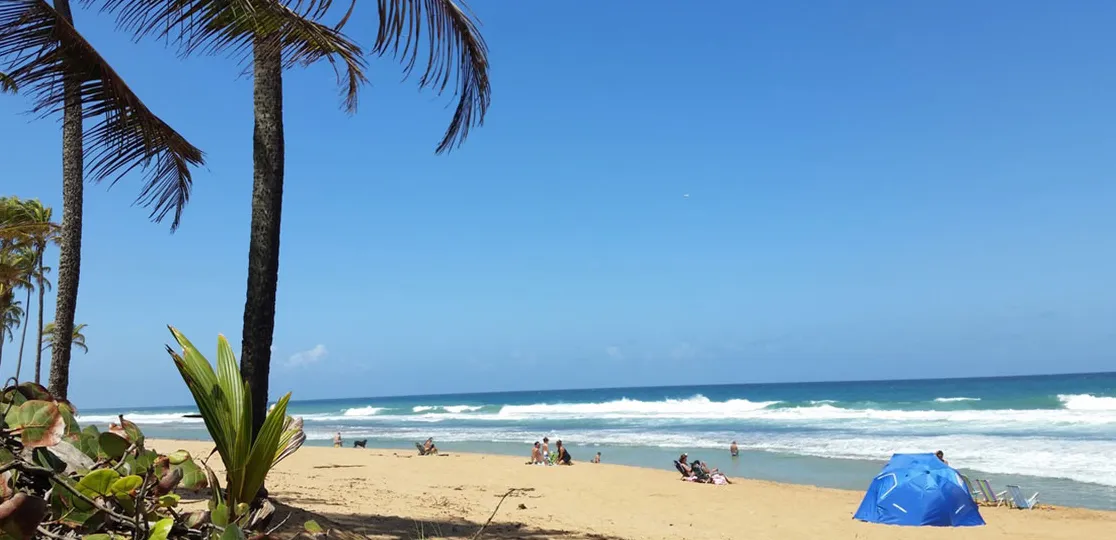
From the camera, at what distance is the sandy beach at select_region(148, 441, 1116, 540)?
8.73 m

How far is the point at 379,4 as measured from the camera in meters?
3.93

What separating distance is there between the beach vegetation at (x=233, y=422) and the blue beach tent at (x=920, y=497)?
37.0ft

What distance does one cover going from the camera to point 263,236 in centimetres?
602

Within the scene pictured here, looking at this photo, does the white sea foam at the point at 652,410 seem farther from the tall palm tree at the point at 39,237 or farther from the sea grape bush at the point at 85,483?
the sea grape bush at the point at 85,483

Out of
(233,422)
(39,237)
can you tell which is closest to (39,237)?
(39,237)

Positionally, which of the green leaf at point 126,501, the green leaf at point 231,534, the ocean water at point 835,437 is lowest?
the ocean water at point 835,437

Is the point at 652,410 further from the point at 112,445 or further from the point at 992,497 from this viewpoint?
the point at 112,445

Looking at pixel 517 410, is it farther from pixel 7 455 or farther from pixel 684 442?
pixel 7 455

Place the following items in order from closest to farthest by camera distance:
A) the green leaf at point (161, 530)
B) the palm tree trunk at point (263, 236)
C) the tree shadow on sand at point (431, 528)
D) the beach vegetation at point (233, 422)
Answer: the green leaf at point (161, 530) < the beach vegetation at point (233, 422) < the palm tree trunk at point (263, 236) < the tree shadow on sand at point (431, 528)

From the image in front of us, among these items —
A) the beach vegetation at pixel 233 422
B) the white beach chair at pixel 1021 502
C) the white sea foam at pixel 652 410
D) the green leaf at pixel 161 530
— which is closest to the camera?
the green leaf at pixel 161 530

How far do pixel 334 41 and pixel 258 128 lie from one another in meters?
2.20

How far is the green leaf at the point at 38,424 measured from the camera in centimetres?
93

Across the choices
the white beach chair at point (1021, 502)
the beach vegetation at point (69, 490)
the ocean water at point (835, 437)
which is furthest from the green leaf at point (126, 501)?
the ocean water at point (835, 437)

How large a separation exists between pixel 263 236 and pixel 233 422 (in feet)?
14.3
